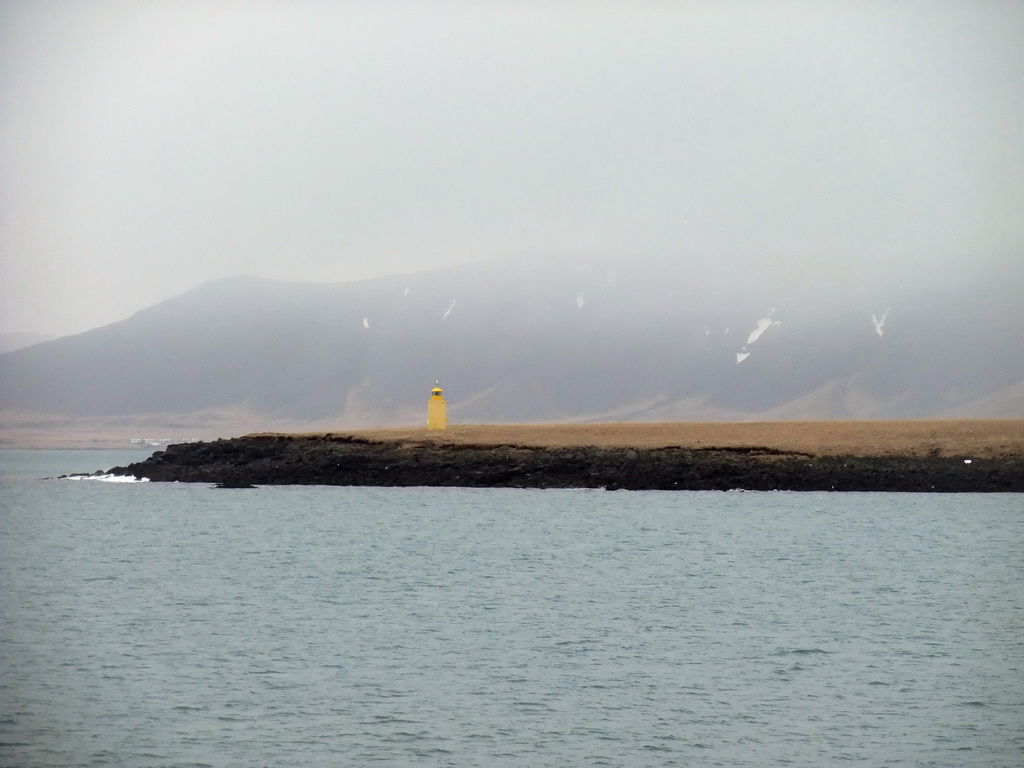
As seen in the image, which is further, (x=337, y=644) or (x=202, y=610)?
(x=202, y=610)

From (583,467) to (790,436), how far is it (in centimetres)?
1296

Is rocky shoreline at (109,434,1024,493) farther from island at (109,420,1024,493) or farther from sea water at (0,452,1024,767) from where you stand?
sea water at (0,452,1024,767)

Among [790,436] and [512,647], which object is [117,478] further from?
[512,647]

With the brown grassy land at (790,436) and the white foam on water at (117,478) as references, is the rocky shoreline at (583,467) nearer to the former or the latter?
the brown grassy land at (790,436)

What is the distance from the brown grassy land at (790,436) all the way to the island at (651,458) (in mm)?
75

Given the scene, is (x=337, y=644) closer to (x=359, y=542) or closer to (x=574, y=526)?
(x=359, y=542)

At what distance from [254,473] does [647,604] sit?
47.7 meters

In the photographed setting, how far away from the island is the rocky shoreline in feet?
0.18

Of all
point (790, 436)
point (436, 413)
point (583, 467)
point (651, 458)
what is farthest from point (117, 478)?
point (790, 436)

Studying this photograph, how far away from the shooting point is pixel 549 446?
7062cm

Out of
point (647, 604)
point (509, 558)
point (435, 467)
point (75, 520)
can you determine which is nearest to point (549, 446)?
point (435, 467)

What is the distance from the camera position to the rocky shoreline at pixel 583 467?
216ft

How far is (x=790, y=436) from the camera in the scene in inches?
2879

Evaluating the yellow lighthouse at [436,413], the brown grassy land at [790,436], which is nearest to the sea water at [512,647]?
the brown grassy land at [790,436]
